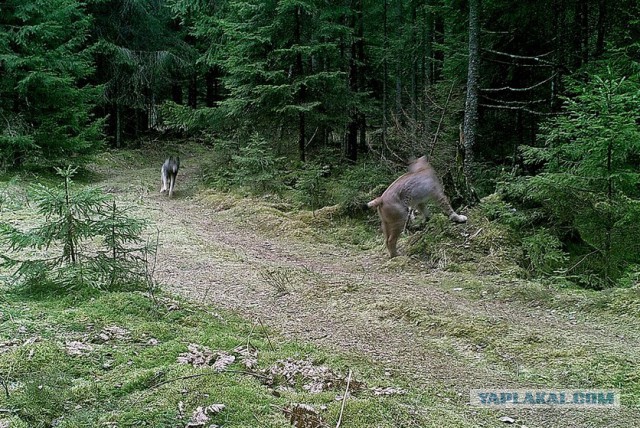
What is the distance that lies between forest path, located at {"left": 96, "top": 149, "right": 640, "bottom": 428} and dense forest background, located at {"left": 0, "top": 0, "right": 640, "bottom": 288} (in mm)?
2141

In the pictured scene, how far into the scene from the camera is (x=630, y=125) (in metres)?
7.12

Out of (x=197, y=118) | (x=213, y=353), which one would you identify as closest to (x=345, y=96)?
(x=197, y=118)

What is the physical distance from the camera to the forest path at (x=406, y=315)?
14.8ft

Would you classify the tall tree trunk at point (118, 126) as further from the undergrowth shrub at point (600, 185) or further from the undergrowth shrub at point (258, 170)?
the undergrowth shrub at point (600, 185)

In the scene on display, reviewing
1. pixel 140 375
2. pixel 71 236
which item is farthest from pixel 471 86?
pixel 140 375

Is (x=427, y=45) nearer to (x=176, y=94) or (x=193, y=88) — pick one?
(x=193, y=88)

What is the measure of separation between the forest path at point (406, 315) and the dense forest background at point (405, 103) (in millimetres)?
2141

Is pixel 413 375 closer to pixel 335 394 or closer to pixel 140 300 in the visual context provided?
pixel 335 394

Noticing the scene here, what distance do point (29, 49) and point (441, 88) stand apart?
520 inches

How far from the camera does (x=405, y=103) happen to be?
22609mm

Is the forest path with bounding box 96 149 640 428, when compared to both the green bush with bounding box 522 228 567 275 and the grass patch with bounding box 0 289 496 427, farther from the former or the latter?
the green bush with bounding box 522 228 567 275

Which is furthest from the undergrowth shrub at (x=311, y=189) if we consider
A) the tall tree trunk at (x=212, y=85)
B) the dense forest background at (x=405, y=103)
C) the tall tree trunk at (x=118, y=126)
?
the tall tree trunk at (x=212, y=85)

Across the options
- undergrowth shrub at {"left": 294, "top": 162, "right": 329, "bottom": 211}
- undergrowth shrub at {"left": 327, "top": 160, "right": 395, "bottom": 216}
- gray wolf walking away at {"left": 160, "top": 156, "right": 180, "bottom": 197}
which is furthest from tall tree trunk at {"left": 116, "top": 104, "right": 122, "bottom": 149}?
undergrowth shrub at {"left": 294, "top": 162, "right": 329, "bottom": 211}

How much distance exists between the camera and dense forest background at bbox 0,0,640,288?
8.53 m
